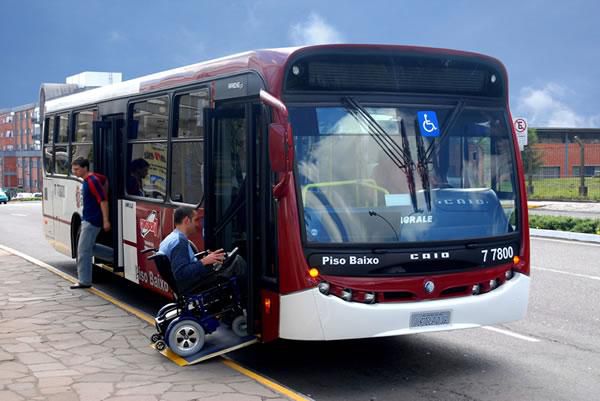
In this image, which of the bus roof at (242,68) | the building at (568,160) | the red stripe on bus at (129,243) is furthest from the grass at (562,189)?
the bus roof at (242,68)

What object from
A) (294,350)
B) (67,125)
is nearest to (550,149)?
(67,125)

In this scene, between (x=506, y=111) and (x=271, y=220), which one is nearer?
(x=271, y=220)

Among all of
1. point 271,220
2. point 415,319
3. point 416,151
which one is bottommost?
point 415,319

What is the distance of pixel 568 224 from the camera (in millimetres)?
21281

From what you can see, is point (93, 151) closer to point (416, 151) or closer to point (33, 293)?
point (33, 293)

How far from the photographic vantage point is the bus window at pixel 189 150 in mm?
8469

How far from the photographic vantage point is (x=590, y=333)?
913 centimetres

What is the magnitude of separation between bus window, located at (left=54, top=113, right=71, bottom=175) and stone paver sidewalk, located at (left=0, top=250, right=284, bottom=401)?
3.26 meters

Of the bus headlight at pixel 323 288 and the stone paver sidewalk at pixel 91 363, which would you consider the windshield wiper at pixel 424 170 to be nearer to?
the bus headlight at pixel 323 288

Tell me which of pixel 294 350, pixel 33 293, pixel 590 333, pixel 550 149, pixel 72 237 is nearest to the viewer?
pixel 294 350

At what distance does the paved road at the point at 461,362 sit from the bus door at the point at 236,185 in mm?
872

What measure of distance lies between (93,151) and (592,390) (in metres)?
7.78

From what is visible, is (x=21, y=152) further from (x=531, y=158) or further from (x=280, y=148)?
(x=280, y=148)

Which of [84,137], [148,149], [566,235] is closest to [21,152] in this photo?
[566,235]
